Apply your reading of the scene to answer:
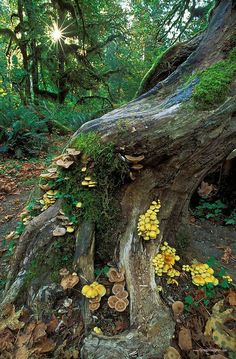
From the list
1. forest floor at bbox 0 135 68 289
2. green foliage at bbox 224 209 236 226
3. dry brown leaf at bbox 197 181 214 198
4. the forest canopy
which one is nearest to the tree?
forest floor at bbox 0 135 68 289

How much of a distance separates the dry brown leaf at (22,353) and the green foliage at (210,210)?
450cm

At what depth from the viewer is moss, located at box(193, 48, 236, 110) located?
123 inches

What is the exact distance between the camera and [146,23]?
1380 centimetres

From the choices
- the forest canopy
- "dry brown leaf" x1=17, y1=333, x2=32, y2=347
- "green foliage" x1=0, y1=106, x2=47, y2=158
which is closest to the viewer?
"dry brown leaf" x1=17, y1=333, x2=32, y2=347

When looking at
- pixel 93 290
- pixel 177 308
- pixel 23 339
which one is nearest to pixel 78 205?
pixel 93 290

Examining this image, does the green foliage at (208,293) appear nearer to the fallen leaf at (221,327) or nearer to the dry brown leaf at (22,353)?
the fallen leaf at (221,327)

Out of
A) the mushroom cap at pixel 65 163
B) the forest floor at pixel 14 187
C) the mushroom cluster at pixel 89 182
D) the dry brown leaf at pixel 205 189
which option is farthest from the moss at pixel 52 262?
the dry brown leaf at pixel 205 189

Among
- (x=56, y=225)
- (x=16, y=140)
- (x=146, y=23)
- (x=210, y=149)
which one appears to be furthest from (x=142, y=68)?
(x=56, y=225)

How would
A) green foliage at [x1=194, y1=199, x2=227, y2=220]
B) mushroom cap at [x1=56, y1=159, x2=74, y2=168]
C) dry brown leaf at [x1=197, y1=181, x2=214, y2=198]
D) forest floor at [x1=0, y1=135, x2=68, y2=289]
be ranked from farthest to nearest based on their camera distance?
dry brown leaf at [x1=197, y1=181, x2=214, y2=198] → green foliage at [x1=194, y1=199, x2=227, y2=220] → forest floor at [x1=0, y1=135, x2=68, y2=289] → mushroom cap at [x1=56, y1=159, x2=74, y2=168]

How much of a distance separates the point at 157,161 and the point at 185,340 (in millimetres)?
1853

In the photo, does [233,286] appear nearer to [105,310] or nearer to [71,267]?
[105,310]

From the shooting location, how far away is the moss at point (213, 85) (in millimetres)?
3123

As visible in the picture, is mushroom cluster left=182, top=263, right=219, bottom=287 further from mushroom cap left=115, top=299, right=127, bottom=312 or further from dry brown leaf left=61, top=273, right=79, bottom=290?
dry brown leaf left=61, top=273, right=79, bottom=290

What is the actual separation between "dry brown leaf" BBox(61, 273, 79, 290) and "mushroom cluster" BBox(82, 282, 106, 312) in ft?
0.37
